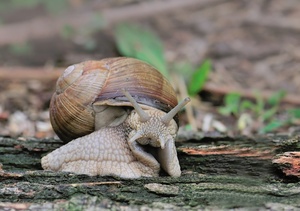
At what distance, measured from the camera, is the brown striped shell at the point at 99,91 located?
2.90 meters

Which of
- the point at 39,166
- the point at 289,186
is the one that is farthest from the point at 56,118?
the point at 289,186

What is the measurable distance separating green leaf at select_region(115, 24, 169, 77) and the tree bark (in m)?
2.24

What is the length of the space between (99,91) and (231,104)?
7.68 ft

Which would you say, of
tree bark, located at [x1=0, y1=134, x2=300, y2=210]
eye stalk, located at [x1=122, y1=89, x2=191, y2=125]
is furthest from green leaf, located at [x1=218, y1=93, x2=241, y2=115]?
eye stalk, located at [x1=122, y1=89, x2=191, y2=125]

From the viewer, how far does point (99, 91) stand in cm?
295

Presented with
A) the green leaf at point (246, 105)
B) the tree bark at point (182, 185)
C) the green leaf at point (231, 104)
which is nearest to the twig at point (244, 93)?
the green leaf at point (246, 105)

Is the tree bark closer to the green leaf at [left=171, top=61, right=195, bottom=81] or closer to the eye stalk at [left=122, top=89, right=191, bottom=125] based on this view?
the eye stalk at [left=122, top=89, right=191, bottom=125]

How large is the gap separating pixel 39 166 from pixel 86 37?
16.0 feet

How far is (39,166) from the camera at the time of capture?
2916 millimetres

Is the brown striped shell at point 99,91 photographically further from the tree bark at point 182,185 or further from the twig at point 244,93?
the twig at point 244,93

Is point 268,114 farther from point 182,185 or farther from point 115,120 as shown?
point 182,185

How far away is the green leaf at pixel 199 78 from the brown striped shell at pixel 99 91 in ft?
6.76

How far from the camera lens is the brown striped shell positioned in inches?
114

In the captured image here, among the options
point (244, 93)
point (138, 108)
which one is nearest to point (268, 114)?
point (244, 93)
